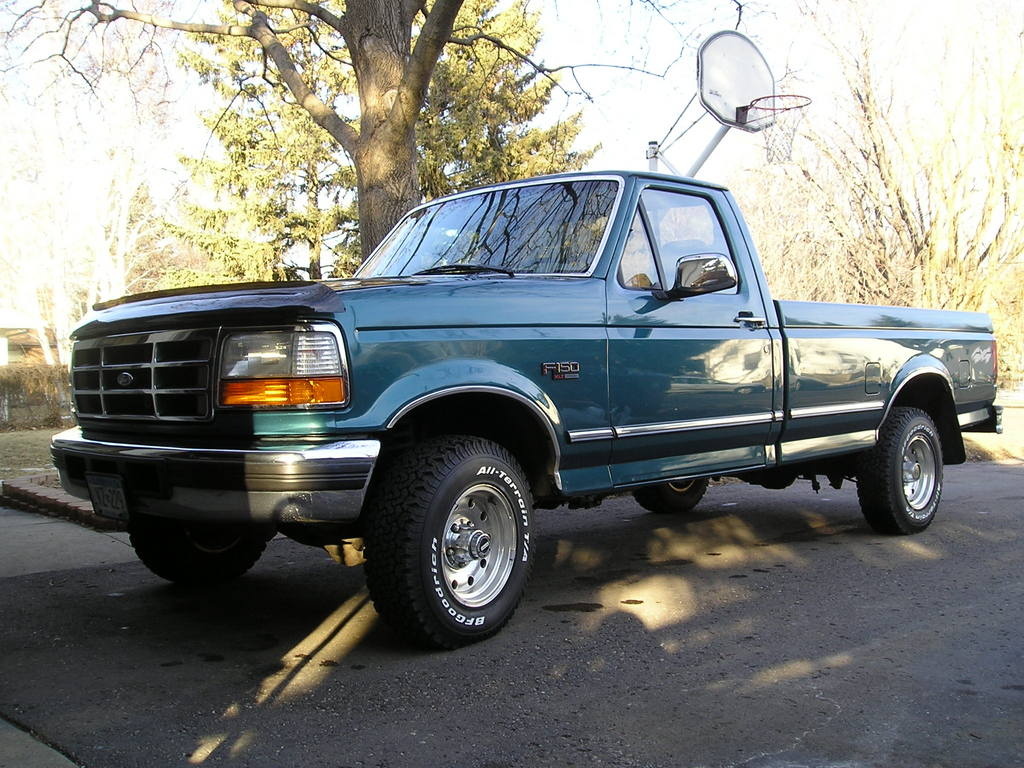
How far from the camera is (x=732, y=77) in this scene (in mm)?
10719

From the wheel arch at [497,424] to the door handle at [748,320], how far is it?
1.52 m

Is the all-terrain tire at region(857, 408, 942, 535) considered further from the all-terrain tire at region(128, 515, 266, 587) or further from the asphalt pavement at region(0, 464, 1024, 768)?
the all-terrain tire at region(128, 515, 266, 587)

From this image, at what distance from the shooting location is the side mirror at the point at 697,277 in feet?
15.9

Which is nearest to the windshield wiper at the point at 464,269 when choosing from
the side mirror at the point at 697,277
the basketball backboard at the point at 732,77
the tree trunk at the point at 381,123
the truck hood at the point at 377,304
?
the truck hood at the point at 377,304

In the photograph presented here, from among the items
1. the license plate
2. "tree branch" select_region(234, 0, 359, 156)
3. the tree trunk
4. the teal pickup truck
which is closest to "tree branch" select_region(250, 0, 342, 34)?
"tree branch" select_region(234, 0, 359, 156)

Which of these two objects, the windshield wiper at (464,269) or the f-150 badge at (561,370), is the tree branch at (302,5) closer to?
the windshield wiper at (464,269)

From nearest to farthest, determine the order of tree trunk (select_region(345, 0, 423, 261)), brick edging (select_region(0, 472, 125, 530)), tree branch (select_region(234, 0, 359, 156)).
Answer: brick edging (select_region(0, 472, 125, 530)), tree trunk (select_region(345, 0, 423, 261)), tree branch (select_region(234, 0, 359, 156))

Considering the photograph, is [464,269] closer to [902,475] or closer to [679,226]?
[679,226]

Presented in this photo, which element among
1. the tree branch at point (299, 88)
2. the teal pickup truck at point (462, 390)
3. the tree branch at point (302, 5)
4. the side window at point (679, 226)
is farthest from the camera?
the tree branch at point (302, 5)

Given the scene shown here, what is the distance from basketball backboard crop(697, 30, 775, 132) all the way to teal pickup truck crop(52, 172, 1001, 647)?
4.88 meters

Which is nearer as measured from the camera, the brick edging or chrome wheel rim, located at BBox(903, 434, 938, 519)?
chrome wheel rim, located at BBox(903, 434, 938, 519)

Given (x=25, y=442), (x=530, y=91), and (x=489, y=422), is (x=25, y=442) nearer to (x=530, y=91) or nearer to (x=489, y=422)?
(x=489, y=422)

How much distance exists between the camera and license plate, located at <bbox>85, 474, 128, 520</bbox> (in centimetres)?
397

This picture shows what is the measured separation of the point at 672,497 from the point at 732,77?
5.43m
